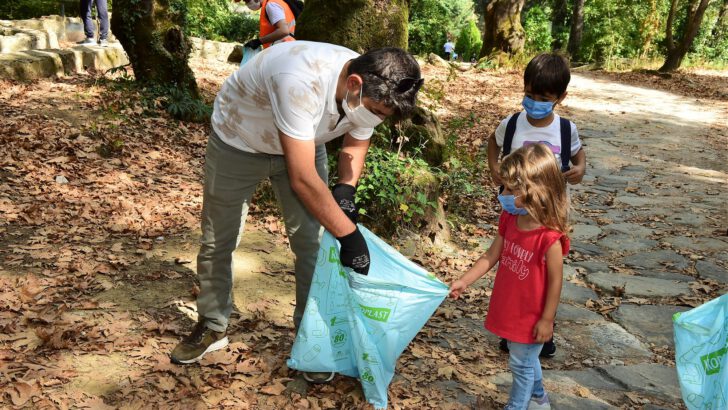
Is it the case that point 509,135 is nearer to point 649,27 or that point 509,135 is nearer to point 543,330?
point 543,330

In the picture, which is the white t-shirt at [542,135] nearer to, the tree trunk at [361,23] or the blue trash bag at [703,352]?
the blue trash bag at [703,352]

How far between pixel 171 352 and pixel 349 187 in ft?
4.33

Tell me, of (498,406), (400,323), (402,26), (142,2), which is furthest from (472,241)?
(142,2)

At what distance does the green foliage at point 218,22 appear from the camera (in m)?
16.6

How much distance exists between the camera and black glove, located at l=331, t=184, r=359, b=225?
9.39 ft

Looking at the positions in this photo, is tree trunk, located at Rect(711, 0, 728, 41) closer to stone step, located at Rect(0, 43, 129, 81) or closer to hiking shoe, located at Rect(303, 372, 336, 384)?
stone step, located at Rect(0, 43, 129, 81)

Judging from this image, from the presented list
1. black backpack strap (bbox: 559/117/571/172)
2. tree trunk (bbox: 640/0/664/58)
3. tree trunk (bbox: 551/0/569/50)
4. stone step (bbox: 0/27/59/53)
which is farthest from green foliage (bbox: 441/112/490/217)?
tree trunk (bbox: 551/0/569/50)

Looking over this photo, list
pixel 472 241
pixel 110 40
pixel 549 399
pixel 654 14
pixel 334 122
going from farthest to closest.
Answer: pixel 654 14
pixel 110 40
pixel 472 241
pixel 549 399
pixel 334 122

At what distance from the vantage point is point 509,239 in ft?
9.12

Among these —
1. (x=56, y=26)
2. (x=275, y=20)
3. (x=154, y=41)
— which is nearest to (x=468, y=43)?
(x=56, y=26)

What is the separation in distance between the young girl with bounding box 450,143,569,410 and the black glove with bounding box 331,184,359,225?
594 mm

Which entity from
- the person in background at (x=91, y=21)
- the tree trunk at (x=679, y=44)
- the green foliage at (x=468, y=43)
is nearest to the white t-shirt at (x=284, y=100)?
the person in background at (x=91, y=21)

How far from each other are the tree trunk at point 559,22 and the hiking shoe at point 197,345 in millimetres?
A: 31218

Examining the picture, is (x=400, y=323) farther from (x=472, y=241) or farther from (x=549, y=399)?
(x=472, y=241)
